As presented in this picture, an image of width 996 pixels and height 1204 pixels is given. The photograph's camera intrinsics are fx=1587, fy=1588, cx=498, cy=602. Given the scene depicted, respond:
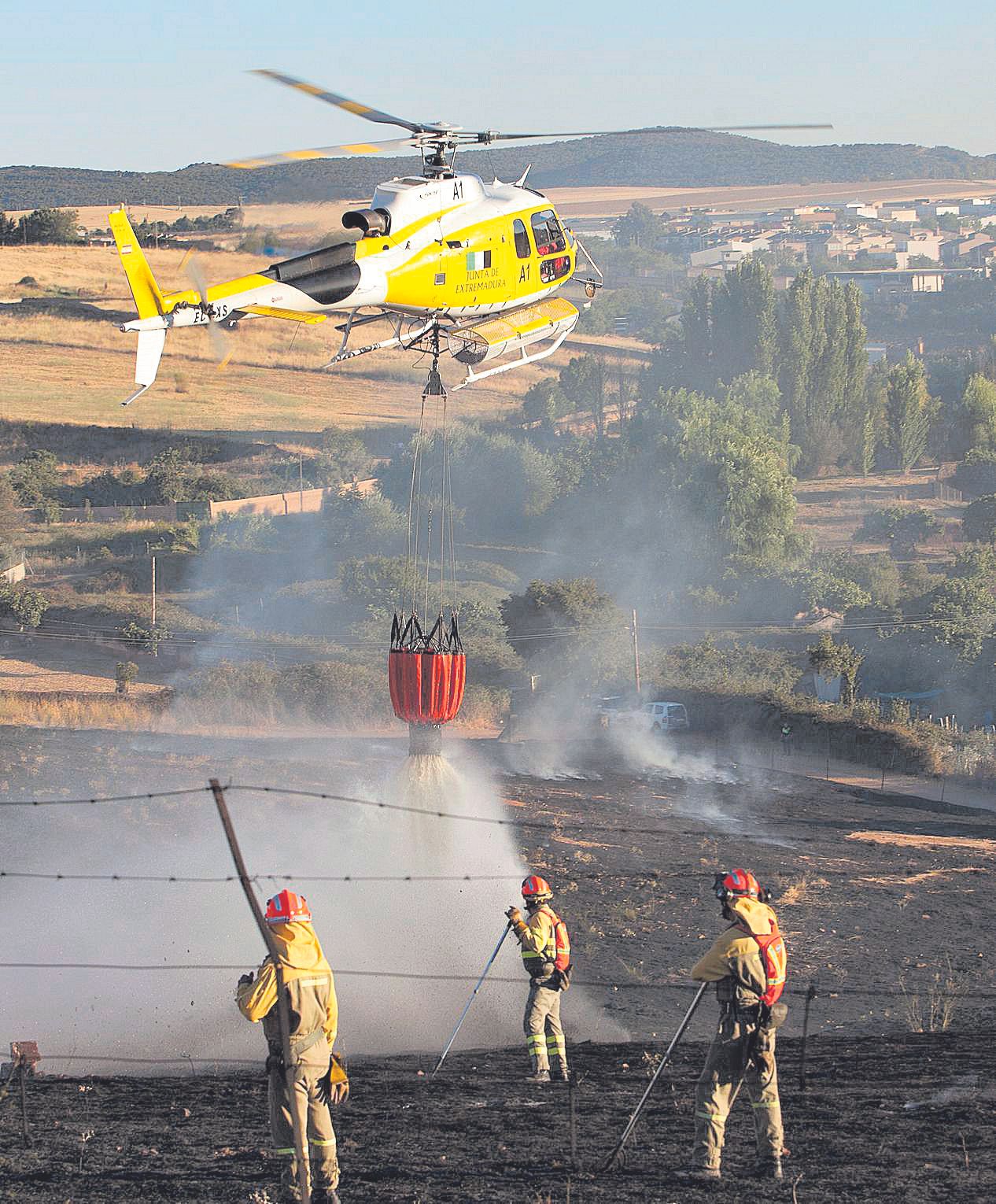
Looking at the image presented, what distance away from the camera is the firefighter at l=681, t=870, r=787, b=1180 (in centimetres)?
1123

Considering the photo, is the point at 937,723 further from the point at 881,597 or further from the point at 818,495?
the point at 818,495

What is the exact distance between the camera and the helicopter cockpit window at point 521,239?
74.0 ft

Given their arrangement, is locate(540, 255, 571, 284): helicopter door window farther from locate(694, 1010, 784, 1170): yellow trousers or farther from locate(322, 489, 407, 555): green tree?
locate(322, 489, 407, 555): green tree

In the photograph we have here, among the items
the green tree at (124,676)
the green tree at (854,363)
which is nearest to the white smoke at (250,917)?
the green tree at (124,676)

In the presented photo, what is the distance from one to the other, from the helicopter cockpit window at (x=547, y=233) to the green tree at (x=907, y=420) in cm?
7921

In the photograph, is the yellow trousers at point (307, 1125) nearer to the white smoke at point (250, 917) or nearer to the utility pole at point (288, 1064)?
the utility pole at point (288, 1064)

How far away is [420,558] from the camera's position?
77375 millimetres

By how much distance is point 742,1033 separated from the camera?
11273 millimetres

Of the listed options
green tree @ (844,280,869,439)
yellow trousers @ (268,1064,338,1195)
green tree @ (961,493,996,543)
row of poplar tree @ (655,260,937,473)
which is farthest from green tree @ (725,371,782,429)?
yellow trousers @ (268,1064,338,1195)

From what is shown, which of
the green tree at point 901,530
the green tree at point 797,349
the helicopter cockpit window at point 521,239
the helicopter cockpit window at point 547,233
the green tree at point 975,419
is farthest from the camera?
the green tree at point 797,349

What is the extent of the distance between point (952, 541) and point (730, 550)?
13288 millimetres

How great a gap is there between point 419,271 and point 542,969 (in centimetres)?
1027

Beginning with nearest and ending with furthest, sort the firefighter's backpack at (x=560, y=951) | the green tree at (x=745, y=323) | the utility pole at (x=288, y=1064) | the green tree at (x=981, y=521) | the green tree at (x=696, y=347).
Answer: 1. the utility pole at (x=288, y=1064)
2. the firefighter's backpack at (x=560, y=951)
3. the green tree at (x=981, y=521)
4. the green tree at (x=745, y=323)
5. the green tree at (x=696, y=347)

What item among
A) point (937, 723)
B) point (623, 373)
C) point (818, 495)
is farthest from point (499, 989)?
point (623, 373)
